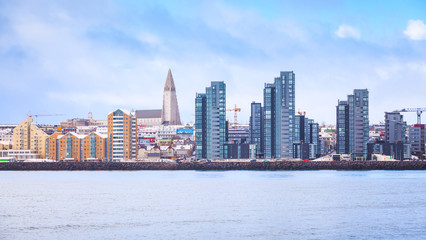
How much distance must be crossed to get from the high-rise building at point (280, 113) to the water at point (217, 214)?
97.4 metres

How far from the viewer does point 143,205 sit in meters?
70.5

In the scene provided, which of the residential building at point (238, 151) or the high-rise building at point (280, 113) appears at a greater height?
the high-rise building at point (280, 113)

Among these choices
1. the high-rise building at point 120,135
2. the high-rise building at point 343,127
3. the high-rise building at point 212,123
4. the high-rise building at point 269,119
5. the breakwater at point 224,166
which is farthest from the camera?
the high-rise building at point 343,127

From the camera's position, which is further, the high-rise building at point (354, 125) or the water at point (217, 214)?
the high-rise building at point (354, 125)

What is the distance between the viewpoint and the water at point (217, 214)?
50625 millimetres

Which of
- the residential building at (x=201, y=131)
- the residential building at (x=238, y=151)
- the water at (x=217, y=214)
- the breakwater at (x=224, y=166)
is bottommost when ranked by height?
the water at (x=217, y=214)

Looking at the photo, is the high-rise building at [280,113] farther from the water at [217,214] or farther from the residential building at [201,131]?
the water at [217,214]

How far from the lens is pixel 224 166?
567 ft

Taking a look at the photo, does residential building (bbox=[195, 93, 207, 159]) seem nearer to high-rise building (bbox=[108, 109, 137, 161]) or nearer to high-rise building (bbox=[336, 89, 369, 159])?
high-rise building (bbox=[108, 109, 137, 161])

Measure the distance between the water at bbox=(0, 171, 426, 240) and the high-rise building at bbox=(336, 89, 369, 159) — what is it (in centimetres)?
10473

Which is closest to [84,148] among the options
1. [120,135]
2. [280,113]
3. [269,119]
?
[120,135]

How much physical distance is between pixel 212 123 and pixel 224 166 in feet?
62.7

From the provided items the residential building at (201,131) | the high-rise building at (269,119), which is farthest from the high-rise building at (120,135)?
the high-rise building at (269,119)

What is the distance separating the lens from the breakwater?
172m
